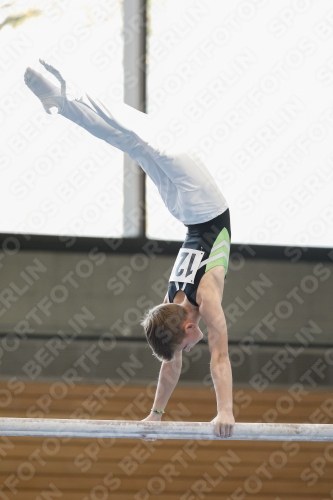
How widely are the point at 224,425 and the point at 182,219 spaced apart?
1.25m

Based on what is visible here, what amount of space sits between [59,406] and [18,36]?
363cm

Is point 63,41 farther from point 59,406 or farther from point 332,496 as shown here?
point 332,496

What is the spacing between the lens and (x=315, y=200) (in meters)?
6.60

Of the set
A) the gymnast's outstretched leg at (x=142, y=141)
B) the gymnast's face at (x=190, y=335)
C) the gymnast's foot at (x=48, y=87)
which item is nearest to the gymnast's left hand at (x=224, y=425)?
the gymnast's face at (x=190, y=335)

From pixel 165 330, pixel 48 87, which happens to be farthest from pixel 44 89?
pixel 165 330

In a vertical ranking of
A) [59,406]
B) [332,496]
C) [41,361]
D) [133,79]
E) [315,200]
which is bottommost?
[332,496]

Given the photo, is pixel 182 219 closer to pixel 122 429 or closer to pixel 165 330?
pixel 165 330

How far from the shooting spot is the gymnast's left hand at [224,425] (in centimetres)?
330

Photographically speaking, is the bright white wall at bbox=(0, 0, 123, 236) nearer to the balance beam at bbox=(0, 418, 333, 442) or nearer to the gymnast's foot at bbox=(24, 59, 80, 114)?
the gymnast's foot at bbox=(24, 59, 80, 114)

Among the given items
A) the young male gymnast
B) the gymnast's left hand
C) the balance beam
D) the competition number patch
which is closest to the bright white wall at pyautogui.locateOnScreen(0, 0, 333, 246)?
→ the young male gymnast

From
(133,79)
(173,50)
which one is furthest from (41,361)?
(173,50)

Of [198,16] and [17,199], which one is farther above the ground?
[198,16]

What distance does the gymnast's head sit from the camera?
138 inches

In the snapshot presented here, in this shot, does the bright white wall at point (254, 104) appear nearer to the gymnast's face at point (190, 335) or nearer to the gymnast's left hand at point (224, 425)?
the gymnast's face at point (190, 335)
